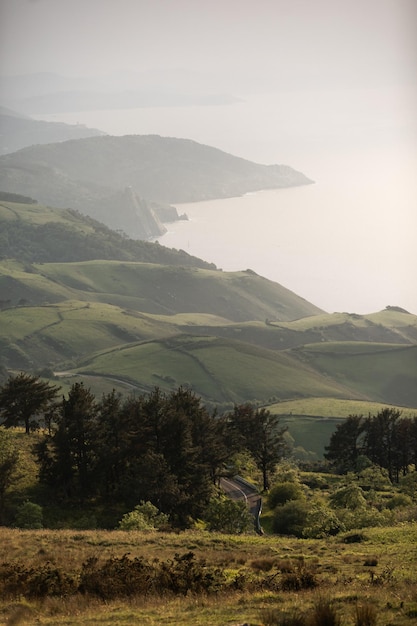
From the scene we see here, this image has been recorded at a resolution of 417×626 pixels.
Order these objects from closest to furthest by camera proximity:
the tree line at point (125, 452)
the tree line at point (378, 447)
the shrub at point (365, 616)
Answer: the shrub at point (365, 616) < the tree line at point (125, 452) < the tree line at point (378, 447)

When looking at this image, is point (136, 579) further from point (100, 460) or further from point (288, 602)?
point (100, 460)

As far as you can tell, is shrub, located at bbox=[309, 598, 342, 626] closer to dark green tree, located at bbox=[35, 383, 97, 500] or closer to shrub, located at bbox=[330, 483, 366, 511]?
dark green tree, located at bbox=[35, 383, 97, 500]

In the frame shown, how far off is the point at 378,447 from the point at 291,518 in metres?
43.1

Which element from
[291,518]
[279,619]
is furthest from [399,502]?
[279,619]

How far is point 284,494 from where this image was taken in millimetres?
60844

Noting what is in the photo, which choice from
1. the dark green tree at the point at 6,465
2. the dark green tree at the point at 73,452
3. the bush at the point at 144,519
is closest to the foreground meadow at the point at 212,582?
the bush at the point at 144,519

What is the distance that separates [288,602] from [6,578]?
34.3 ft

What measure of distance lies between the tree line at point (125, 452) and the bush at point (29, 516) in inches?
210

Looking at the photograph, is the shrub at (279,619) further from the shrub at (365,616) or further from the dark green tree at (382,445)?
the dark green tree at (382,445)

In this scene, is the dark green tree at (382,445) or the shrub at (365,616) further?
the dark green tree at (382,445)

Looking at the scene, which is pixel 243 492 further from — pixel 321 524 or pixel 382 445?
pixel 382 445

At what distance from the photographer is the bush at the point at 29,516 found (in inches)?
1823

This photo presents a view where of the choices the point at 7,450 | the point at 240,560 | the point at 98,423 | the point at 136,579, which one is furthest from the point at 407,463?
the point at 136,579

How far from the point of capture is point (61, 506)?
52.6m
